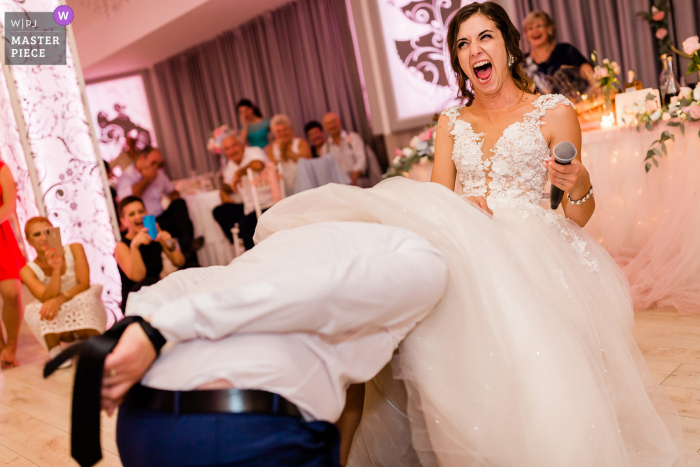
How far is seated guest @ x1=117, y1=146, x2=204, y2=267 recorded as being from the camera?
5.38m

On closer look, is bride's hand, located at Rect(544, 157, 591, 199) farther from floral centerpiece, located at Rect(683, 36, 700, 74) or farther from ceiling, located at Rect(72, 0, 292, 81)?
ceiling, located at Rect(72, 0, 292, 81)

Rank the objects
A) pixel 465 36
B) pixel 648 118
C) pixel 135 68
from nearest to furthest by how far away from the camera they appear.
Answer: pixel 465 36 < pixel 648 118 < pixel 135 68

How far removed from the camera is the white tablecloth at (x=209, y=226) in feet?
17.8

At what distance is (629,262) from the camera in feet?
9.50

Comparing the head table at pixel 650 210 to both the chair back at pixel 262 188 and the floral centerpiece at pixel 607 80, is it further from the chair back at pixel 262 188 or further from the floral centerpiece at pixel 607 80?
the chair back at pixel 262 188

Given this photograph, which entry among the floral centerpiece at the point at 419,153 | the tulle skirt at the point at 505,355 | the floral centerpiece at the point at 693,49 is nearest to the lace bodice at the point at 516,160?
the tulle skirt at the point at 505,355

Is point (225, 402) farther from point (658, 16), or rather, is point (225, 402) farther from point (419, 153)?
point (658, 16)

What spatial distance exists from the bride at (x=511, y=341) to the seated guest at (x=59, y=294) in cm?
265

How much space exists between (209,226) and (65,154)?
5.89 feet

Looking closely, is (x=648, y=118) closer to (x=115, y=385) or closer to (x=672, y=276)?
(x=672, y=276)

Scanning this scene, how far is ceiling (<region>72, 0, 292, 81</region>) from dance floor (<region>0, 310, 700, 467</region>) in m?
4.44

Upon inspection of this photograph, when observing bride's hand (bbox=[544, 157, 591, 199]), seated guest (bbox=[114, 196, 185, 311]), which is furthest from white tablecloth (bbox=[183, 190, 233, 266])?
bride's hand (bbox=[544, 157, 591, 199])

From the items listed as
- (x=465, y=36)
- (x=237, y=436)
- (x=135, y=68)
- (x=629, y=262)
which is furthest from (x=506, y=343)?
(x=135, y=68)

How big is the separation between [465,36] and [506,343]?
103 centimetres
